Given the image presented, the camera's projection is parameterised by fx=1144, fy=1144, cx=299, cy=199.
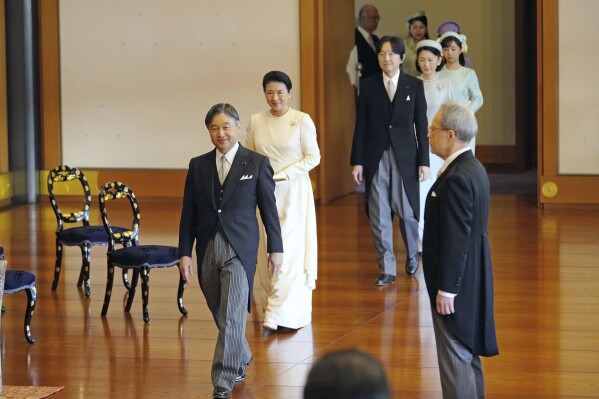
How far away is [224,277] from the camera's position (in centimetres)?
493

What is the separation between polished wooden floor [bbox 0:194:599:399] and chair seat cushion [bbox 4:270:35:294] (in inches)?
11.6

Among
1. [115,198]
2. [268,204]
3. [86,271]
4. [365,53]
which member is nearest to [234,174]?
[268,204]

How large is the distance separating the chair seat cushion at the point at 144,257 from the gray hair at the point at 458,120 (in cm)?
285

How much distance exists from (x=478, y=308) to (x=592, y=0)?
7.25 metres

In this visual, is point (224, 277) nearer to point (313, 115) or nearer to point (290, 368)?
point (290, 368)

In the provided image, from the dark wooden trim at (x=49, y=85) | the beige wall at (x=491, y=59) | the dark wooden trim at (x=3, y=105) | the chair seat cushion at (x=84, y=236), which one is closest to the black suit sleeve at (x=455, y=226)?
the chair seat cushion at (x=84, y=236)

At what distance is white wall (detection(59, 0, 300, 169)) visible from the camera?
11273 mm

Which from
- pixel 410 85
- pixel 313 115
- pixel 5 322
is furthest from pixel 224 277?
pixel 313 115

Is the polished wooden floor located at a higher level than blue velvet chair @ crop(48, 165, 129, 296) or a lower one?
lower

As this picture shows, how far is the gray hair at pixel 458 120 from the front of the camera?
153 inches

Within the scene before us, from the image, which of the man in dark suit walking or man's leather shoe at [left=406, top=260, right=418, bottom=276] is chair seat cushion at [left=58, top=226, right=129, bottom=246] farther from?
man's leather shoe at [left=406, top=260, right=418, bottom=276]

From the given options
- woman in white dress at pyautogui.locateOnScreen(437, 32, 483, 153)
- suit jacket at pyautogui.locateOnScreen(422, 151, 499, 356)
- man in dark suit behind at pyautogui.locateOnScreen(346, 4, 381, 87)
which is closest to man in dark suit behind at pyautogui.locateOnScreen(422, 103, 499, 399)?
suit jacket at pyautogui.locateOnScreen(422, 151, 499, 356)

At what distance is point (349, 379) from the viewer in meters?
1.55

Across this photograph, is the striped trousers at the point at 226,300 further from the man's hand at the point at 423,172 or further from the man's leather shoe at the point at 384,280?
the man's hand at the point at 423,172
